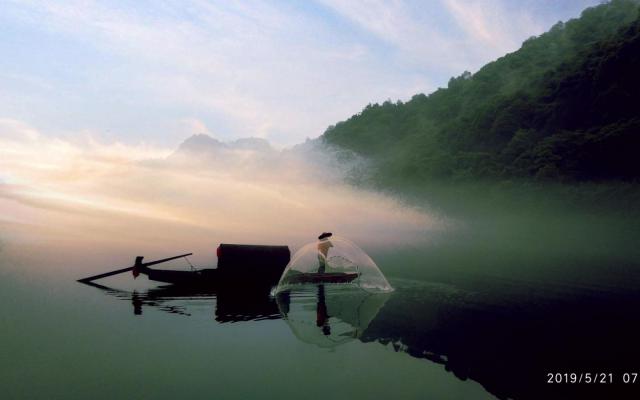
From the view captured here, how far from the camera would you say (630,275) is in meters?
50.2

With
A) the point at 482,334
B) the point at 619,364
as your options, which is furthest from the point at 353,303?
the point at 619,364

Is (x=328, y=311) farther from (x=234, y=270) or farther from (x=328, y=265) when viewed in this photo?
(x=234, y=270)

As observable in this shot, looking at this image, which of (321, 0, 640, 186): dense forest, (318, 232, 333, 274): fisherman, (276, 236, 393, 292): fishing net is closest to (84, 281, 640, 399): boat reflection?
(276, 236, 393, 292): fishing net

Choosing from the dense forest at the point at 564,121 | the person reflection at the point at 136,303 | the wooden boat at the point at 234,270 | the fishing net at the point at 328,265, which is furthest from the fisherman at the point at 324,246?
the dense forest at the point at 564,121

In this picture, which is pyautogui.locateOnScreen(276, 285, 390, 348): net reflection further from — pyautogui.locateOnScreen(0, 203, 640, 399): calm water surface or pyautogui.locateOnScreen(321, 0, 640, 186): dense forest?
pyautogui.locateOnScreen(321, 0, 640, 186): dense forest

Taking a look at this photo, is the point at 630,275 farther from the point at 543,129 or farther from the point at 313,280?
the point at 543,129

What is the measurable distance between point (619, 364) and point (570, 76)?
129 meters

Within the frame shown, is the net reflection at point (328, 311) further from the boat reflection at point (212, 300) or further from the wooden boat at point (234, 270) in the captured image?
the wooden boat at point (234, 270)

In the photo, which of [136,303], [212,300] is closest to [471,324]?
[212,300]

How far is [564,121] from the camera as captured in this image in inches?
4636

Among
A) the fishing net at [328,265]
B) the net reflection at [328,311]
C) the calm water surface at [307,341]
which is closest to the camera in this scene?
the calm water surface at [307,341]

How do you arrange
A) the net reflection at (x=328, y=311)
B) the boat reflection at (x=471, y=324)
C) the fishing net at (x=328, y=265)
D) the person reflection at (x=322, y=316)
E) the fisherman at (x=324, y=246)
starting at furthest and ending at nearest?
the fishing net at (x=328, y=265) → the fisherman at (x=324, y=246) → the person reflection at (x=322, y=316) → the net reflection at (x=328, y=311) → the boat reflection at (x=471, y=324)

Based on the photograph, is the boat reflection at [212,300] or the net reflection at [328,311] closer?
the net reflection at [328,311]

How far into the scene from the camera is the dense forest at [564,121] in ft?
327
